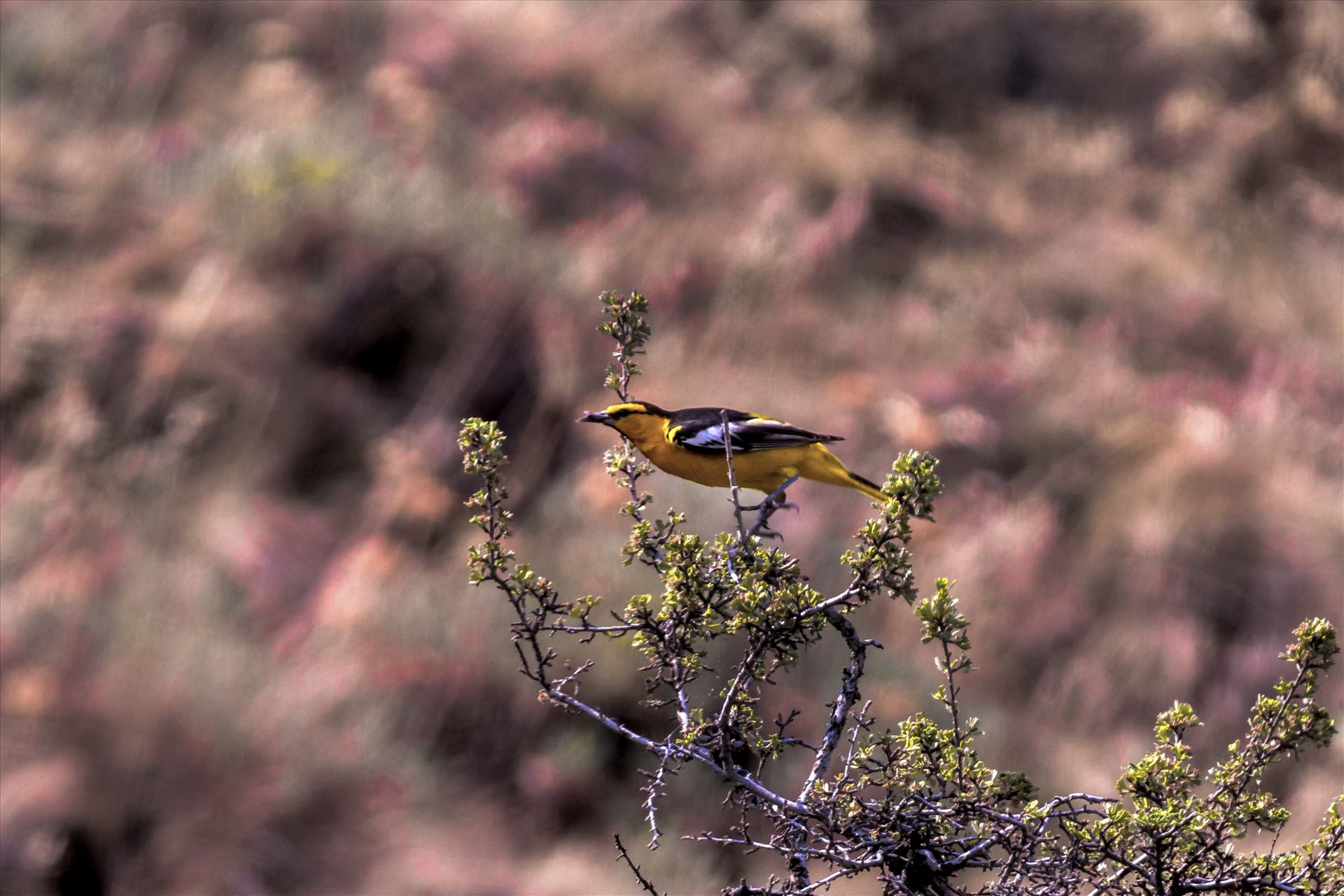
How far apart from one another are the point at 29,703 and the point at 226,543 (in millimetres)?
1889

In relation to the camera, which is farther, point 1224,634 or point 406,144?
point 406,144

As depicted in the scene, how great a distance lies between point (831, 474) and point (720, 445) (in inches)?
26.4

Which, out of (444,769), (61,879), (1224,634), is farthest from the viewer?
(1224,634)

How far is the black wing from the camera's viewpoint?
3195 millimetres

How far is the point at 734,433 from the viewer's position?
3.21 m

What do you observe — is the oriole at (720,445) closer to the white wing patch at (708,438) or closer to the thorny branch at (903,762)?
the white wing patch at (708,438)

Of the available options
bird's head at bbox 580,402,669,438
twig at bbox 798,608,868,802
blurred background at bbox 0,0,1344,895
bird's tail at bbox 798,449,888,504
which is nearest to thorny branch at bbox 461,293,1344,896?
twig at bbox 798,608,868,802

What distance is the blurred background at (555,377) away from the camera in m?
5.97

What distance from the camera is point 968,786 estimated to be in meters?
2.02

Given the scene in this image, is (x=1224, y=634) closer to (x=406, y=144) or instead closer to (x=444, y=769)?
(x=444, y=769)

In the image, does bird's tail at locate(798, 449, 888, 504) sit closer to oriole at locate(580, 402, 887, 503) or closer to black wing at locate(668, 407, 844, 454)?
oriole at locate(580, 402, 887, 503)

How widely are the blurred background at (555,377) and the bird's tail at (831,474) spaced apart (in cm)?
274

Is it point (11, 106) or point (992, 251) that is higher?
point (992, 251)

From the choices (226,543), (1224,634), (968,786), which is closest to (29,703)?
(226,543)
